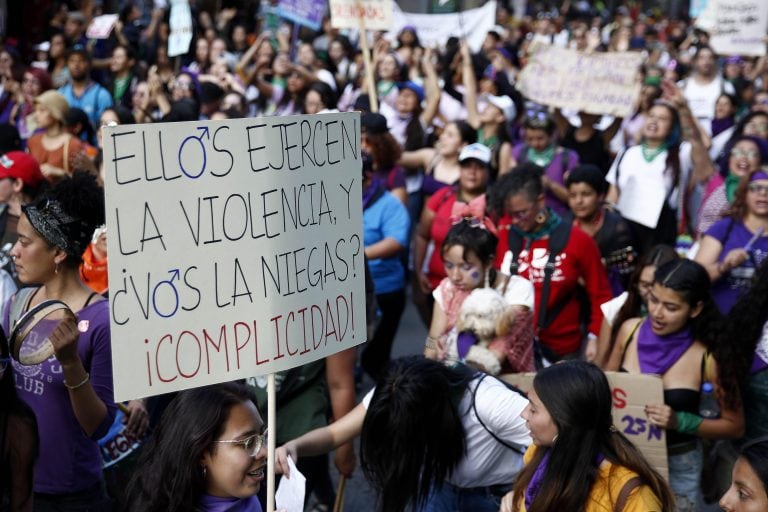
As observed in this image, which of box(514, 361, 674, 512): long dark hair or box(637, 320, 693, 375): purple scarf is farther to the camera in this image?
box(637, 320, 693, 375): purple scarf

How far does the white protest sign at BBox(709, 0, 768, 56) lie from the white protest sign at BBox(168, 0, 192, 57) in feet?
19.4

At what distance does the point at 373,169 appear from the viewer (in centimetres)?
640

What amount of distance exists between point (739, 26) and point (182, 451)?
10.4m

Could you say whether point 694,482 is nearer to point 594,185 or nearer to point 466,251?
point 466,251

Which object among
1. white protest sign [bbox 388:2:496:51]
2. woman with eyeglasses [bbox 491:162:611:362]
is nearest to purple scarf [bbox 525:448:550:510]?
woman with eyeglasses [bbox 491:162:611:362]

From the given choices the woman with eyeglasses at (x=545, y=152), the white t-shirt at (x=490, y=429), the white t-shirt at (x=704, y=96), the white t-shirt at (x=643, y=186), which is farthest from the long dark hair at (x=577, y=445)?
the white t-shirt at (x=704, y=96)

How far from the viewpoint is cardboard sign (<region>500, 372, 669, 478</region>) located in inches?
160

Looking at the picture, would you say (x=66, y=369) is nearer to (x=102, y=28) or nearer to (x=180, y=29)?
(x=180, y=29)

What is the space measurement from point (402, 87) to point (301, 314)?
638 cm

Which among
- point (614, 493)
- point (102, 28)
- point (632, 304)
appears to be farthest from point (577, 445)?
point (102, 28)

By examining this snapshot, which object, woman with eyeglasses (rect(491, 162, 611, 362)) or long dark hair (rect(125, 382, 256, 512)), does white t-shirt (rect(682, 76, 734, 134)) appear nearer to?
woman with eyeglasses (rect(491, 162, 611, 362))

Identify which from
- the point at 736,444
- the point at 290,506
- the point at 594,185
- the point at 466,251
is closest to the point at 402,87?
the point at 594,185

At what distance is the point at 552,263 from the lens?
17.1ft

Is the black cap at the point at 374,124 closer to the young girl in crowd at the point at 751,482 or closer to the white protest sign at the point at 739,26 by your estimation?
the young girl in crowd at the point at 751,482
